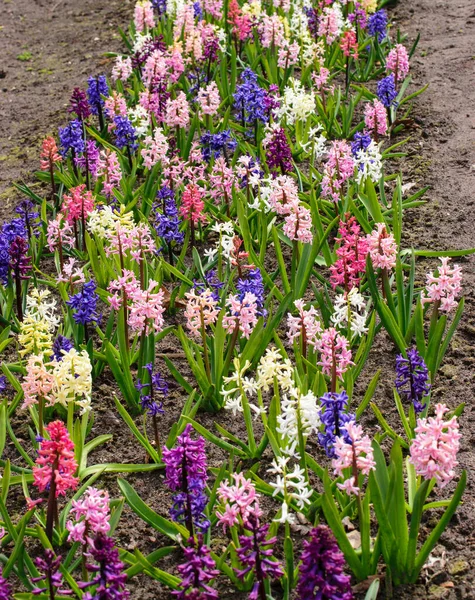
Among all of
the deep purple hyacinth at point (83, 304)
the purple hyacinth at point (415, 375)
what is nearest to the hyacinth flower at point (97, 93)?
the deep purple hyacinth at point (83, 304)

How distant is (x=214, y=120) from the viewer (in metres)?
7.03

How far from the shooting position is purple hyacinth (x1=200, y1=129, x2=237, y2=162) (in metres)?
5.95

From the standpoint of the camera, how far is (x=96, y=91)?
669 cm

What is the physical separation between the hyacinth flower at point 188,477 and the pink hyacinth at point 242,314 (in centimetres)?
95

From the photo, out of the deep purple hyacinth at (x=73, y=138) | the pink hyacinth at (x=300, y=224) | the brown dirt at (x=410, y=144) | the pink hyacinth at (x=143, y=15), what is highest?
the pink hyacinth at (x=143, y=15)

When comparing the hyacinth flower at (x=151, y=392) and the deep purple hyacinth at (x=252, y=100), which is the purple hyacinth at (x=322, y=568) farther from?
the deep purple hyacinth at (x=252, y=100)

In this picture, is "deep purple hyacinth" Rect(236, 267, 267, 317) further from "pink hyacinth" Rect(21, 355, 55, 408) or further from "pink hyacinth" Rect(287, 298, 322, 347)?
"pink hyacinth" Rect(21, 355, 55, 408)

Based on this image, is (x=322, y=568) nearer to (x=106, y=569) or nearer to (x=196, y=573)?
(x=196, y=573)

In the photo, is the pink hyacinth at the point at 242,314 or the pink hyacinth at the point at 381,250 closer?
the pink hyacinth at the point at 242,314

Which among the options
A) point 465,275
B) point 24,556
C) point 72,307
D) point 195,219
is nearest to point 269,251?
point 195,219

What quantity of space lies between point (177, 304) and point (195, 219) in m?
0.58

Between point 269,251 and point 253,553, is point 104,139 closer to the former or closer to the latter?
point 269,251

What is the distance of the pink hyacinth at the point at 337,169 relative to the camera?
543 centimetres

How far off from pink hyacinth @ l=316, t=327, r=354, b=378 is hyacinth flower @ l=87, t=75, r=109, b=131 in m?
3.69
